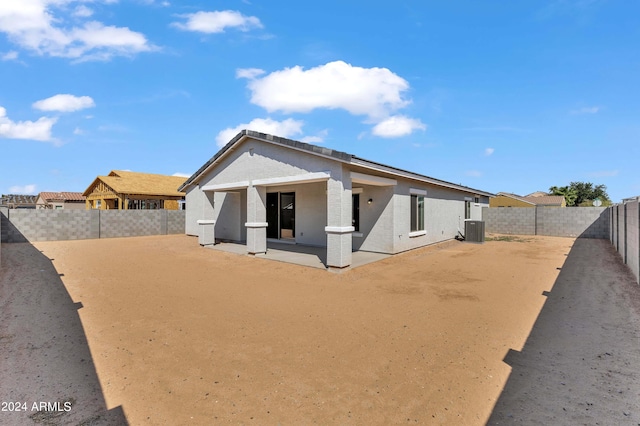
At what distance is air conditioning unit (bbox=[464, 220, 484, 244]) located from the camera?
15.7 metres

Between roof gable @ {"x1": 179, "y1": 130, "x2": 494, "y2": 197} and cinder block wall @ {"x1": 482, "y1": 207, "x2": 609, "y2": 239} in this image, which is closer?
roof gable @ {"x1": 179, "y1": 130, "x2": 494, "y2": 197}

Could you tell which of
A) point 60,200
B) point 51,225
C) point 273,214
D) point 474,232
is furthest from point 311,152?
point 60,200

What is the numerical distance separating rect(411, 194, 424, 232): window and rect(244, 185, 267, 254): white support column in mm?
6407

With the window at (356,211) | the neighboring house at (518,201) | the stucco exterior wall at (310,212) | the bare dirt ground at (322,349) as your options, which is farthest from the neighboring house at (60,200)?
the neighboring house at (518,201)

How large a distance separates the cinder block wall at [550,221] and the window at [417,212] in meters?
10.5

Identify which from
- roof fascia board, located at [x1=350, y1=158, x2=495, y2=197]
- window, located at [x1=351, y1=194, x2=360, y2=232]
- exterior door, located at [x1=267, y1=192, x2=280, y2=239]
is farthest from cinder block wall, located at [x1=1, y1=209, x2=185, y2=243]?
roof fascia board, located at [x1=350, y1=158, x2=495, y2=197]

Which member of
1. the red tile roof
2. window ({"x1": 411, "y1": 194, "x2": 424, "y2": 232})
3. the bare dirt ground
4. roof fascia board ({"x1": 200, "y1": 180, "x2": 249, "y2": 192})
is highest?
the red tile roof

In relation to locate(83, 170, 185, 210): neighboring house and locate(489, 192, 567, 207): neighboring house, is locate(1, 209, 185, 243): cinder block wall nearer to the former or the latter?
locate(83, 170, 185, 210): neighboring house

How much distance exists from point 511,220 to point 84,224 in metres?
27.0

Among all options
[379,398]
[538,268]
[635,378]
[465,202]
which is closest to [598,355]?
[635,378]

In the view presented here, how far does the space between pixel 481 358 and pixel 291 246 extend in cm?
1050

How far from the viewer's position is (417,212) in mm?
13656

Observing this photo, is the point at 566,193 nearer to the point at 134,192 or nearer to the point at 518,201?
the point at 518,201

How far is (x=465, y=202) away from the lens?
62.7 ft
